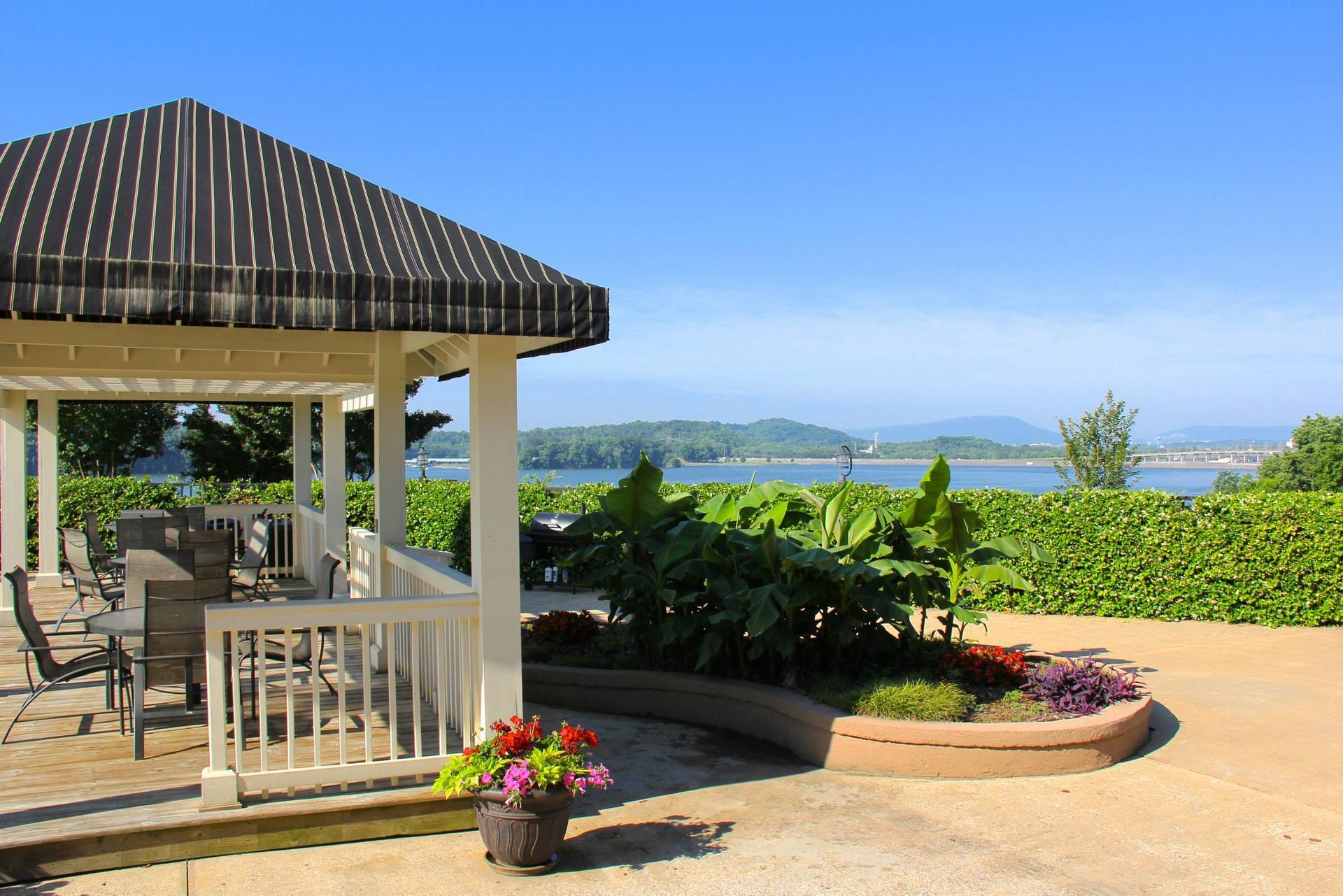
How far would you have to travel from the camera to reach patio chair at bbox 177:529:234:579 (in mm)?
5922

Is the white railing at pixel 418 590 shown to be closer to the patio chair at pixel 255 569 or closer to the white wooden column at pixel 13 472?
the patio chair at pixel 255 569

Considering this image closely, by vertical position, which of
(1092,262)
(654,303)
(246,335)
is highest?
(1092,262)

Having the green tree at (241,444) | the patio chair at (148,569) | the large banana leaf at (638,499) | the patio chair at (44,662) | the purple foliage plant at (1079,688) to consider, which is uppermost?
the green tree at (241,444)

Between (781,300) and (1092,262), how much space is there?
55.2ft

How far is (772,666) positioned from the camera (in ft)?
22.0

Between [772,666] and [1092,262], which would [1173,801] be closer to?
[772,666]

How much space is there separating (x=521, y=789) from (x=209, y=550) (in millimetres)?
4903

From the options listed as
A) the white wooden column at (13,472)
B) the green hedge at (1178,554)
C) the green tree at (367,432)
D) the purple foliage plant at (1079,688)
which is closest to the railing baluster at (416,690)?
the purple foliage plant at (1079,688)

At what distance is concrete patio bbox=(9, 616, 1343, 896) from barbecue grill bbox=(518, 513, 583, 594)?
696 centimetres

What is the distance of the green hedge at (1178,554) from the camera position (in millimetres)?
10516

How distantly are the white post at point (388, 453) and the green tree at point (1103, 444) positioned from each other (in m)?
27.4

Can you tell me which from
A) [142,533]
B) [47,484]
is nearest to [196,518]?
[142,533]

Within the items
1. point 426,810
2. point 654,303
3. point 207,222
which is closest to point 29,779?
point 426,810

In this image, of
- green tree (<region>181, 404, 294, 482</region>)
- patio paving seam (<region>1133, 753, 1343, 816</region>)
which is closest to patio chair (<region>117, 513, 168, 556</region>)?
patio paving seam (<region>1133, 753, 1343, 816</region>)
